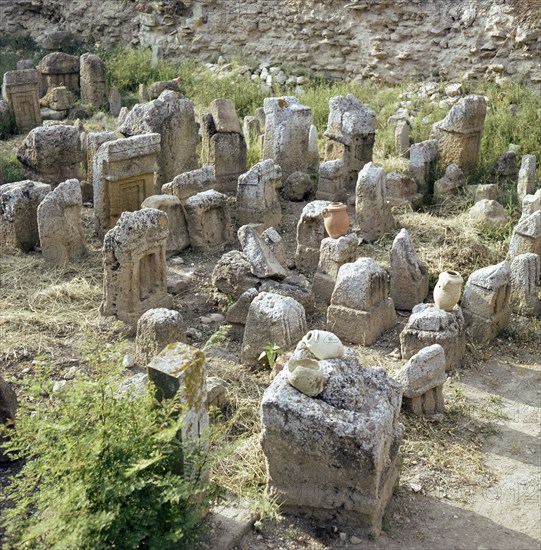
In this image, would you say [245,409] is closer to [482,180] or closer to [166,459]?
[166,459]

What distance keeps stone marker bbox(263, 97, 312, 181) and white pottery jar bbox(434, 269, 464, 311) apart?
4.61 metres

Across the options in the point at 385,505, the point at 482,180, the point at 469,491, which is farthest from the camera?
the point at 482,180

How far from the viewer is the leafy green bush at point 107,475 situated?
409 centimetres

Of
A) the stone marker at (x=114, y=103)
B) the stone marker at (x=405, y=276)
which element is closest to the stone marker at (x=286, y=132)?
the stone marker at (x=405, y=276)

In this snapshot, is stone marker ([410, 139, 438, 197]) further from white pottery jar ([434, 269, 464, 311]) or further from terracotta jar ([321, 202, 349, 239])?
white pottery jar ([434, 269, 464, 311])

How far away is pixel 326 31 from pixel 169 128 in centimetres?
634

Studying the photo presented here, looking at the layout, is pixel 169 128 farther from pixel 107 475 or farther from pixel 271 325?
pixel 107 475

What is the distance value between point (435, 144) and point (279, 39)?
263 inches

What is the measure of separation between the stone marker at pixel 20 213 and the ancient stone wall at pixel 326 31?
326 inches

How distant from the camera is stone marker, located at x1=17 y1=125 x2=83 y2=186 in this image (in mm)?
10594

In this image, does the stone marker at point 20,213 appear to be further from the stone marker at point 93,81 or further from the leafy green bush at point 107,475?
the stone marker at point 93,81

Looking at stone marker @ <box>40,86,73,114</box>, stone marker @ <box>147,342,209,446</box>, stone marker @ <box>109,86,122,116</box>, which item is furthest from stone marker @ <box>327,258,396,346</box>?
stone marker @ <box>40,86,73,114</box>

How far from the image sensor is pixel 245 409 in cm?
618

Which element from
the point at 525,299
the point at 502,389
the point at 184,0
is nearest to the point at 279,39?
the point at 184,0
